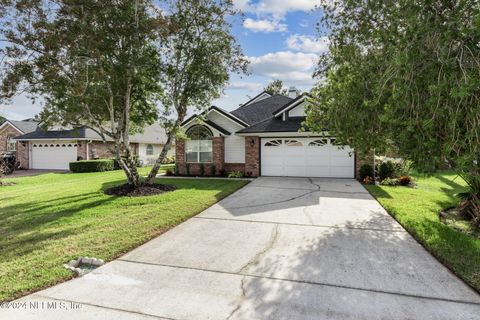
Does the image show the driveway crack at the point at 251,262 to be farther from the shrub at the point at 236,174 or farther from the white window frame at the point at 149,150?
the white window frame at the point at 149,150

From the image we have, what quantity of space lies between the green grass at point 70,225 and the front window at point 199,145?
18.8ft

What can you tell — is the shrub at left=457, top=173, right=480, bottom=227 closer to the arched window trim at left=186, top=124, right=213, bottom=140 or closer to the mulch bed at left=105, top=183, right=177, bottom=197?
the mulch bed at left=105, top=183, right=177, bottom=197

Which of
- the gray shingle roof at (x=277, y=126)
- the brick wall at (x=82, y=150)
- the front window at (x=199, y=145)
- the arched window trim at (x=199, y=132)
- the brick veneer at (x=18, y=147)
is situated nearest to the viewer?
the gray shingle roof at (x=277, y=126)

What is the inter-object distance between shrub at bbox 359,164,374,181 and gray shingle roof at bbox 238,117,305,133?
154 inches

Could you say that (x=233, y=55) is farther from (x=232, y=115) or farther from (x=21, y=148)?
(x=21, y=148)

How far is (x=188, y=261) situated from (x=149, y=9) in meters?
9.13

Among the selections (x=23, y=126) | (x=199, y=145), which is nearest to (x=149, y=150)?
(x=23, y=126)

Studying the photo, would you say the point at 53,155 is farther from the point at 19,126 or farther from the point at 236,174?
the point at 236,174

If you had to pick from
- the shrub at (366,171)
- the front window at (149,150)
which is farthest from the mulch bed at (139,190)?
the front window at (149,150)

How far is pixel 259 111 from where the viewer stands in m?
19.4

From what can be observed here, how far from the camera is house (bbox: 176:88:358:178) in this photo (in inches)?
600

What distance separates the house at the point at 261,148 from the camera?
15242 millimetres

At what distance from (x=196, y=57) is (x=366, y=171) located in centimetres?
987

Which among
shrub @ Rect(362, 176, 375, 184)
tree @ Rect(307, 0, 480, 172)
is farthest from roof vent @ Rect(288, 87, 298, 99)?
tree @ Rect(307, 0, 480, 172)
